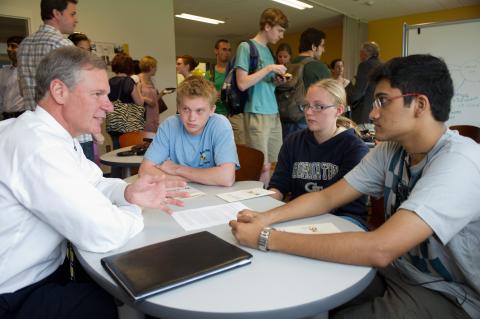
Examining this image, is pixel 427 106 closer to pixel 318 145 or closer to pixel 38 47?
pixel 318 145

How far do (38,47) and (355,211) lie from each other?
2278mm

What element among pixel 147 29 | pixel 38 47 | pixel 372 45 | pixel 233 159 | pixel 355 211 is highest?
pixel 147 29

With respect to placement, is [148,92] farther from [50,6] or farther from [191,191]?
[191,191]

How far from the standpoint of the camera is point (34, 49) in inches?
97.7

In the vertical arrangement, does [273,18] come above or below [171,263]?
above

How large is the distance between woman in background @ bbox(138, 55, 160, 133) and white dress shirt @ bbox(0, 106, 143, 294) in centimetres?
362

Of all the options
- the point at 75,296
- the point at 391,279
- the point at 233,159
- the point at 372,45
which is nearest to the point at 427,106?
the point at 391,279

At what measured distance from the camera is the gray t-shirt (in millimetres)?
980

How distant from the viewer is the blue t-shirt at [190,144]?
2.06m

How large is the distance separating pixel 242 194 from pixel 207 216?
1.11 feet

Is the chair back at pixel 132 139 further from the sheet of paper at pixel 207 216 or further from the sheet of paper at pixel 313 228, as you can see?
the sheet of paper at pixel 313 228

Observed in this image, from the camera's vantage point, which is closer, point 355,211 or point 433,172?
point 433,172

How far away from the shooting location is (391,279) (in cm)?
123

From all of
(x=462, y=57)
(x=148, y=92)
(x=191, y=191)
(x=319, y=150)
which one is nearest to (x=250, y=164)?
(x=319, y=150)
